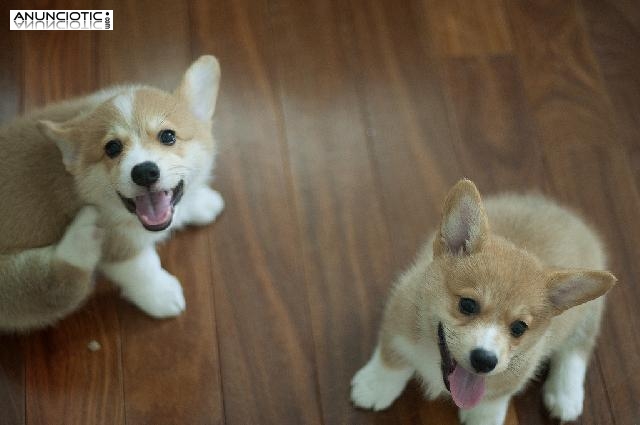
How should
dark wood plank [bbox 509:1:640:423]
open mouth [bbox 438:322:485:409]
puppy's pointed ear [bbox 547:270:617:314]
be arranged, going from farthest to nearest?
dark wood plank [bbox 509:1:640:423] < open mouth [bbox 438:322:485:409] < puppy's pointed ear [bbox 547:270:617:314]

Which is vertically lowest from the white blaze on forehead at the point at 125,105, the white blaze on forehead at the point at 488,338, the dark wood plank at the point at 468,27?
the white blaze on forehead at the point at 488,338

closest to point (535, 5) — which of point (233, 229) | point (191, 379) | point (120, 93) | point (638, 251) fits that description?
point (638, 251)

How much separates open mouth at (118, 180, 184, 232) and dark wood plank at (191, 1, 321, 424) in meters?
0.40

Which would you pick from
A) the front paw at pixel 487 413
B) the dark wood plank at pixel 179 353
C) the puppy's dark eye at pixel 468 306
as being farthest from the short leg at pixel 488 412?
the dark wood plank at pixel 179 353

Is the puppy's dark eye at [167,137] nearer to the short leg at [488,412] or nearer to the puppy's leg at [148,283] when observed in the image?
the puppy's leg at [148,283]

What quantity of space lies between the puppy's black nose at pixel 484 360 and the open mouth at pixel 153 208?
0.84 meters

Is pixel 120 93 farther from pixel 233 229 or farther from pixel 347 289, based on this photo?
pixel 347 289

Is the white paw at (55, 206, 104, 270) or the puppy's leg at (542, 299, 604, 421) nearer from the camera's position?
the white paw at (55, 206, 104, 270)

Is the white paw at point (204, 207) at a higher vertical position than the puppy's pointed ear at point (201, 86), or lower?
lower

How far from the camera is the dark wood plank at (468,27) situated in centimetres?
248

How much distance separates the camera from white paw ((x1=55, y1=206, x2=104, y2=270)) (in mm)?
1752

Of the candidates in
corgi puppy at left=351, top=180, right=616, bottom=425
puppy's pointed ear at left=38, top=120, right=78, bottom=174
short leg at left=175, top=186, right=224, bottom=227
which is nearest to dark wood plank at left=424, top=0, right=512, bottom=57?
corgi puppy at left=351, top=180, right=616, bottom=425

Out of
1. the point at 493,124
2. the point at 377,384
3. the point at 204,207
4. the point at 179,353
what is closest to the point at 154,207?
the point at 204,207

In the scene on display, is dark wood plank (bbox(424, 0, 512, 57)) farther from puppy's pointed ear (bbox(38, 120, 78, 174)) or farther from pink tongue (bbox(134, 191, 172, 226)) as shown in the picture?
puppy's pointed ear (bbox(38, 120, 78, 174))
